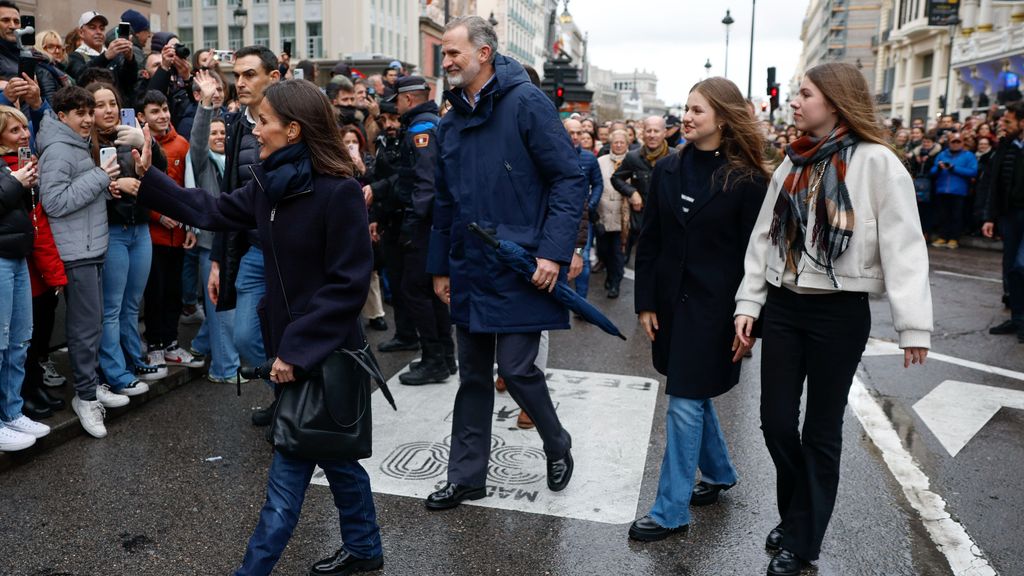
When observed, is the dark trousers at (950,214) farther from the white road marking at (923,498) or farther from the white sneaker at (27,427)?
the white sneaker at (27,427)

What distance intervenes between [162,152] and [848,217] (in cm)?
444

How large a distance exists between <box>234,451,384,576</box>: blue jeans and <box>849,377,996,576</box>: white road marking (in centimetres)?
244

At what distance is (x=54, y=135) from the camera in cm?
484

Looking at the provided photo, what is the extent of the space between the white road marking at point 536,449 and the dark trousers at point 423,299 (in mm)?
375

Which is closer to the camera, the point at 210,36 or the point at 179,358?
the point at 179,358

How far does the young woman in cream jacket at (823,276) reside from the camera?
3189 millimetres

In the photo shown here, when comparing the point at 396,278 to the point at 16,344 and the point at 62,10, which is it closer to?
the point at 16,344

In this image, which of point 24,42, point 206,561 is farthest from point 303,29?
point 206,561

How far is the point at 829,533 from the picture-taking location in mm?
3889

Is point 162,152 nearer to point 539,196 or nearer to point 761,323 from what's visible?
point 539,196

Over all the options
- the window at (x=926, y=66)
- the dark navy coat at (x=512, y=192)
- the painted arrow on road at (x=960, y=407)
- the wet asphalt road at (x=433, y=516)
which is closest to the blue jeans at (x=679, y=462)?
the wet asphalt road at (x=433, y=516)

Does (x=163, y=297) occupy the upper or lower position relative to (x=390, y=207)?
lower

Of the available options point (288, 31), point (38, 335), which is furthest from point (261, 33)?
point (38, 335)

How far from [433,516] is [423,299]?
2.66 meters
